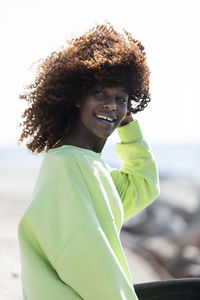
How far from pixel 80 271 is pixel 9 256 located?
388 cm

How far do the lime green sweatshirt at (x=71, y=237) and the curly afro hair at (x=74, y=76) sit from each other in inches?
9.3

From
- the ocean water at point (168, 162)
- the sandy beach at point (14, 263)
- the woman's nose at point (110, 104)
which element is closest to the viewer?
the woman's nose at point (110, 104)

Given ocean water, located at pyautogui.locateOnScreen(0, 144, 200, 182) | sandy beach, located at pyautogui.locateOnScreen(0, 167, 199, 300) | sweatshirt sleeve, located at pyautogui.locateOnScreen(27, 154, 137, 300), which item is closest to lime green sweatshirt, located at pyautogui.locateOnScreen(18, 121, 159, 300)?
sweatshirt sleeve, located at pyautogui.locateOnScreen(27, 154, 137, 300)

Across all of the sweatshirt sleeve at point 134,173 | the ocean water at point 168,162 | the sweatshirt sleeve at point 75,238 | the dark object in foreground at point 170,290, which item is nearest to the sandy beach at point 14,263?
the dark object in foreground at point 170,290

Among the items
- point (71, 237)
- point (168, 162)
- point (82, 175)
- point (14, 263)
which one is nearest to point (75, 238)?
point (71, 237)

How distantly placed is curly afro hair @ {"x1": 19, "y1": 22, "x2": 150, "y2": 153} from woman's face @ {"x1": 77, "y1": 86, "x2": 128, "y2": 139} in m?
0.03

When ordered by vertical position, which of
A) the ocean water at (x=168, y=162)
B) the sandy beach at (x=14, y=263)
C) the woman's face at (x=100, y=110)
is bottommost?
the ocean water at (x=168, y=162)

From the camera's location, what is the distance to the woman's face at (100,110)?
1.91 metres

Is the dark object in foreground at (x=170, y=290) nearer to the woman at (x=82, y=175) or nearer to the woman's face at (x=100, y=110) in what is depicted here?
the woman at (x=82, y=175)

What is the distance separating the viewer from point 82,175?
1.75 meters

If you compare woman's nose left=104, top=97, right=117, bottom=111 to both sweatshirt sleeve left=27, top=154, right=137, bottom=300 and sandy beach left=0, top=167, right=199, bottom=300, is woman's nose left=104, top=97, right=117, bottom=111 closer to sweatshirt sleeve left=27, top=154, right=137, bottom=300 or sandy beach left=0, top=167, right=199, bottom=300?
sweatshirt sleeve left=27, top=154, right=137, bottom=300

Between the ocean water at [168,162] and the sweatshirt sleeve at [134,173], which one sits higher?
the sweatshirt sleeve at [134,173]

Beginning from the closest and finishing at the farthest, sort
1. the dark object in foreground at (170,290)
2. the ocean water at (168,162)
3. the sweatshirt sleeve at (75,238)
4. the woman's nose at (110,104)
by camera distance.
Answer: the sweatshirt sleeve at (75,238)
the woman's nose at (110,104)
the dark object in foreground at (170,290)
the ocean water at (168,162)

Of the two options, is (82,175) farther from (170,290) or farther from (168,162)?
(168,162)
